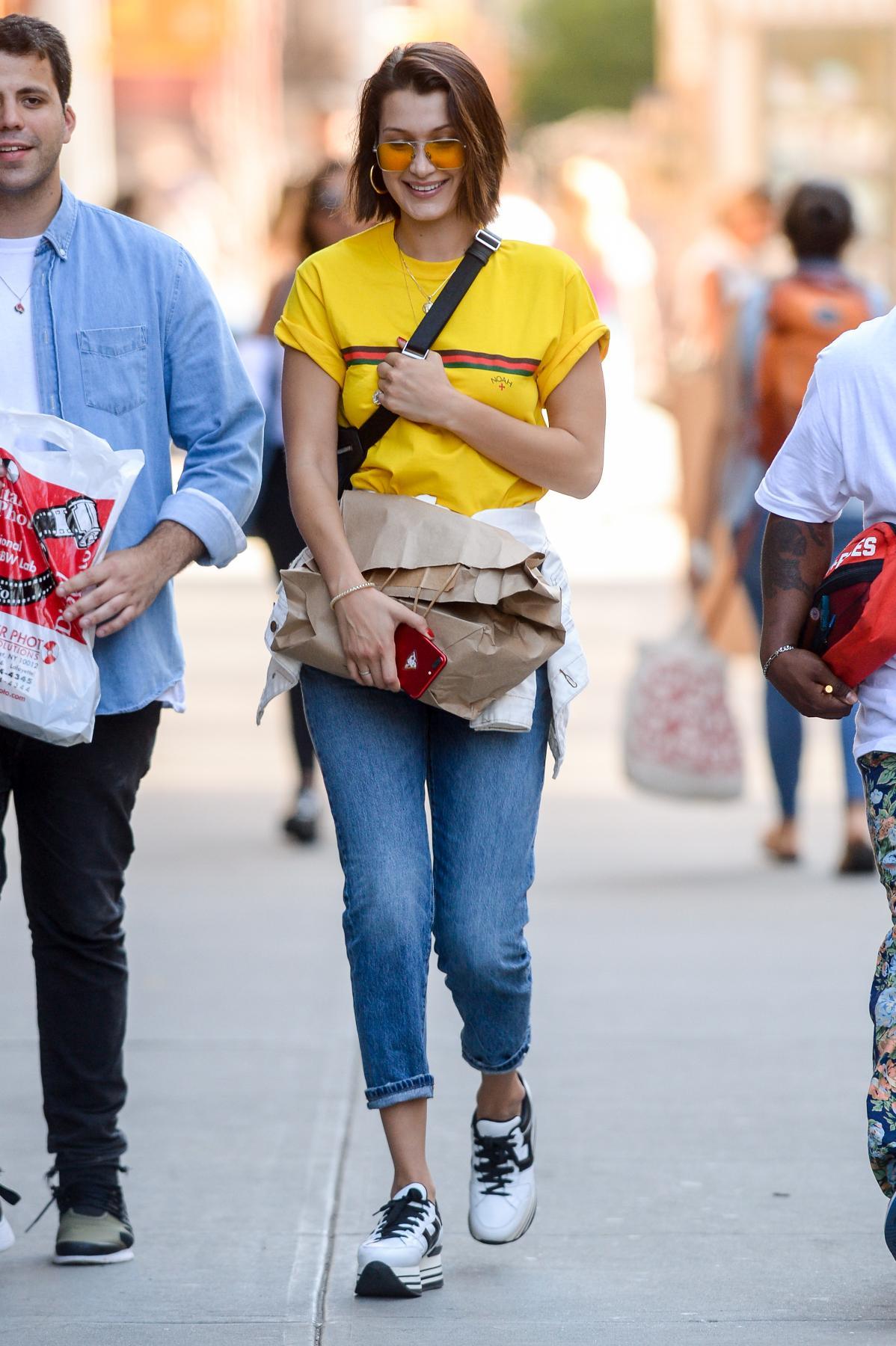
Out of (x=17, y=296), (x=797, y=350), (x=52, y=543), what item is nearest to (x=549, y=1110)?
(x=52, y=543)

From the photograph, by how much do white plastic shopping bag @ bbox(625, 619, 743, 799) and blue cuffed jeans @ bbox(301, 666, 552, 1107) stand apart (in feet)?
11.2

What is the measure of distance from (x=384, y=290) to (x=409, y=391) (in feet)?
0.70

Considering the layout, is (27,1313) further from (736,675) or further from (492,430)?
(736,675)

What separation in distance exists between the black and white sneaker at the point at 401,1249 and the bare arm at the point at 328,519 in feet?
2.78

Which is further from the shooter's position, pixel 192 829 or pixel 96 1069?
pixel 192 829

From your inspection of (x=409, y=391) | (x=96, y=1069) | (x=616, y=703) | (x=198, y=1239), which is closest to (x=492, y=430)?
(x=409, y=391)

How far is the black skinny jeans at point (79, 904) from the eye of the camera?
3.80 m

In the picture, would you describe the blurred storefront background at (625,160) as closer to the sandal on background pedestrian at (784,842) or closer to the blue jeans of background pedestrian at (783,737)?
the blue jeans of background pedestrian at (783,737)

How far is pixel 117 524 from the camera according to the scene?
3.81 meters

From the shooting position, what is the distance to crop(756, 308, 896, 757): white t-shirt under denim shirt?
3525 mm

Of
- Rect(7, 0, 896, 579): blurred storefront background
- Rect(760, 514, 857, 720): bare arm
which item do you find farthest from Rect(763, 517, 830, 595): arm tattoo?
Rect(7, 0, 896, 579): blurred storefront background

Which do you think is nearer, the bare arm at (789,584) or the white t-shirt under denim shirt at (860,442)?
the white t-shirt under denim shirt at (860,442)

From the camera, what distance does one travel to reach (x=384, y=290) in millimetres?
3688

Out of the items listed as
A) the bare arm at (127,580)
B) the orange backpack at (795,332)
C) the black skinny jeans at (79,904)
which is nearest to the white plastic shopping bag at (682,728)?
the orange backpack at (795,332)
